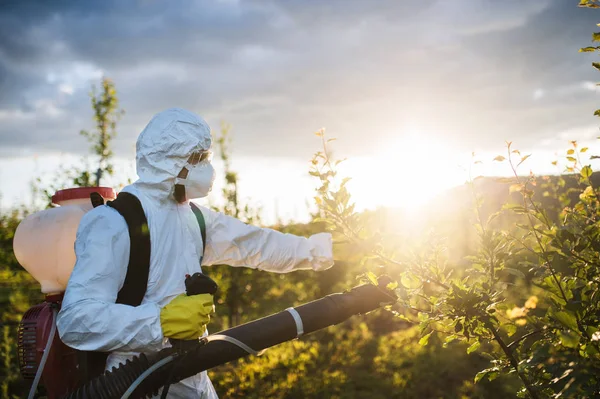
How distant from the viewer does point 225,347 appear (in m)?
2.03

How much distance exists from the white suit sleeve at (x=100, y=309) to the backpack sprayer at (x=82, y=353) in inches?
4.1

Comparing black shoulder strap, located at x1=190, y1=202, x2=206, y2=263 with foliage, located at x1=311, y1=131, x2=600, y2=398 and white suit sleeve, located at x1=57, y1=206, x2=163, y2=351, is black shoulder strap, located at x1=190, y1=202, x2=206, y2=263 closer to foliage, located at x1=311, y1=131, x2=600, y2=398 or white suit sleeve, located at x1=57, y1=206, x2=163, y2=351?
white suit sleeve, located at x1=57, y1=206, x2=163, y2=351

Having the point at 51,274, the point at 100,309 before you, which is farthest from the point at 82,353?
the point at 51,274

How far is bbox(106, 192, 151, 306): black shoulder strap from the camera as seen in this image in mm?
2160

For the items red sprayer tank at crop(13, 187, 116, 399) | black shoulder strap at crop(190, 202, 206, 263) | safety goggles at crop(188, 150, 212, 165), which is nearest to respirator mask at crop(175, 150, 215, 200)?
safety goggles at crop(188, 150, 212, 165)

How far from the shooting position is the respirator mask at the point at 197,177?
2363 millimetres

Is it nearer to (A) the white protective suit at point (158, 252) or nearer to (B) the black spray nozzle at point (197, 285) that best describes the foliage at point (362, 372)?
(A) the white protective suit at point (158, 252)

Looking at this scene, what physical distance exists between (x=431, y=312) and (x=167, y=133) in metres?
1.36

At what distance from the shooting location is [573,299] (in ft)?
5.94

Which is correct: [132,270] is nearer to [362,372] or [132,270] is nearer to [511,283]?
[511,283]

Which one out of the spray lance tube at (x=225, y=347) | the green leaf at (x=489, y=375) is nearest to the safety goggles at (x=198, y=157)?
the spray lance tube at (x=225, y=347)

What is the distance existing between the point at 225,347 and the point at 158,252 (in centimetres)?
55

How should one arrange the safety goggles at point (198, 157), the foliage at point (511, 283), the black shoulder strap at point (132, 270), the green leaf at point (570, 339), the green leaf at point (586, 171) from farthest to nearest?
1. the safety goggles at point (198, 157)
2. the black shoulder strap at point (132, 270)
3. the green leaf at point (586, 171)
4. the foliage at point (511, 283)
5. the green leaf at point (570, 339)

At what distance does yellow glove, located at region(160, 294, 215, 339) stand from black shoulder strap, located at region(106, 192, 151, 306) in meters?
0.27
